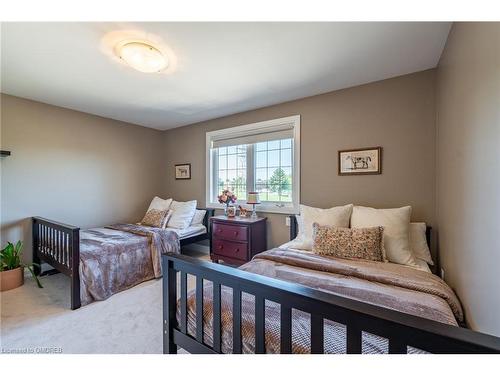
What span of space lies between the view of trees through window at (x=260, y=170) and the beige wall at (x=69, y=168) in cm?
162

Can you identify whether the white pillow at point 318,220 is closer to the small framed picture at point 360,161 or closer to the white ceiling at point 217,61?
the small framed picture at point 360,161

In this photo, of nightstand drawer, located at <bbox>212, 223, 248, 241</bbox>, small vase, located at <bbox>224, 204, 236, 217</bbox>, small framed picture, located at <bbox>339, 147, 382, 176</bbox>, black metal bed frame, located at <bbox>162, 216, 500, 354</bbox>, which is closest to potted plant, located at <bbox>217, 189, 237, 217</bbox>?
small vase, located at <bbox>224, 204, 236, 217</bbox>

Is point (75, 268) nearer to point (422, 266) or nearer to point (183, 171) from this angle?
point (183, 171)

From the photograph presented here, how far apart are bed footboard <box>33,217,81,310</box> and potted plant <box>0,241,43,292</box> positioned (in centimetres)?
22

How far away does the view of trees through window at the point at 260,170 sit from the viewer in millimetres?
3240

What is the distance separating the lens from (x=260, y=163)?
11.5 ft

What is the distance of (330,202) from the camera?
2.81 metres

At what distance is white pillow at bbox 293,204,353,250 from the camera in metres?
2.33

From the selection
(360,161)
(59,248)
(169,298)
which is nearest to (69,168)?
(59,248)

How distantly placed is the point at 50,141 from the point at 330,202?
151 inches

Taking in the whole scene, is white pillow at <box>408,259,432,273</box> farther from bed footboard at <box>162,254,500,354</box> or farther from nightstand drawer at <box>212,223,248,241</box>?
nightstand drawer at <box>212,223,248,241</box>

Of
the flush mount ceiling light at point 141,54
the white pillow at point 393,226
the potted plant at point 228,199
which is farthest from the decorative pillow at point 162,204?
the white pillow at point 393,226

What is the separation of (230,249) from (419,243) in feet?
6.79

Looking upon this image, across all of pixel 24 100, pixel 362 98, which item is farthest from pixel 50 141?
pixel 362 98
